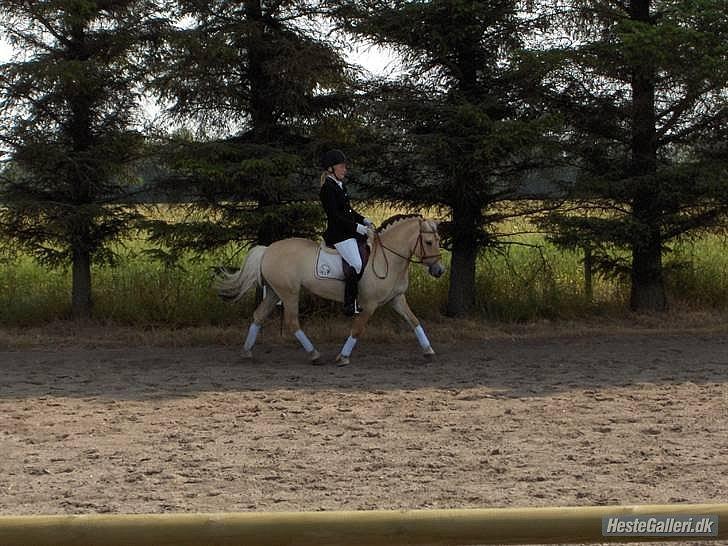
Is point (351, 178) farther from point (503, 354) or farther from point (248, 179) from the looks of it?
point (503, 354)

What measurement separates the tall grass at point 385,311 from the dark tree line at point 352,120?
57 centimetres

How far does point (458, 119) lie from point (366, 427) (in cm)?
599

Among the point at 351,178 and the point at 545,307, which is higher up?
the point at 351,178

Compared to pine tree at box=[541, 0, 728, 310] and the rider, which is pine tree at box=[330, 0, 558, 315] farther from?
the rider

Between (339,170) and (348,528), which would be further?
(339,170)

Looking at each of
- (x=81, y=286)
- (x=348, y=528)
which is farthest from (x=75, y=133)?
(x=348, y=528)

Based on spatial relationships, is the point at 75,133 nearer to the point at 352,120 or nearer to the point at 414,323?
the point at 352,120

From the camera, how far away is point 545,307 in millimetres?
14117

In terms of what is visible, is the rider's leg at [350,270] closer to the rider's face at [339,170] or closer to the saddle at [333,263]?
the saddle at [333,263]

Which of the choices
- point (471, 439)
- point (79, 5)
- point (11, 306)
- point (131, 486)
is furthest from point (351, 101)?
point (131, 486)

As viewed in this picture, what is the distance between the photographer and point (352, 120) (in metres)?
13.2

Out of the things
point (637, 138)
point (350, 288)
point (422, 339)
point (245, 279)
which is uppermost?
point (637, 138)

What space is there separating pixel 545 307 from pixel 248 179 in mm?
4916

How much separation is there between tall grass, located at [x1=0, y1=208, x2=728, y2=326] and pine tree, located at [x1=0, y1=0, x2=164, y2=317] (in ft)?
2.39
